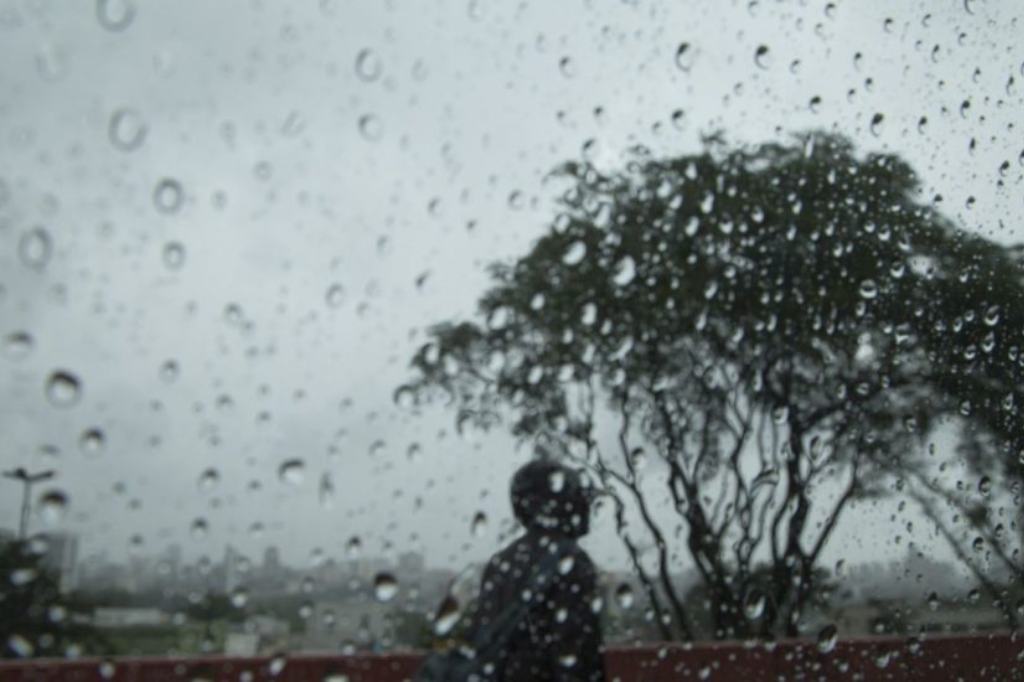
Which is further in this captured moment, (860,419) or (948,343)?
(948,343)

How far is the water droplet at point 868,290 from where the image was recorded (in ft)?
9.48

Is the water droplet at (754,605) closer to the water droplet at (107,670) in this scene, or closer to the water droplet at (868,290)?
the water droplet at (868,290)

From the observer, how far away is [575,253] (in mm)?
2025

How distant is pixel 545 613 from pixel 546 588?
37 mm

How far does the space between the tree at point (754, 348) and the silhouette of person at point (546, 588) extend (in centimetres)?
13

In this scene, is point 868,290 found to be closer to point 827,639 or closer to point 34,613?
point 827,639

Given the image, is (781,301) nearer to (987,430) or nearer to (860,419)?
(860,419)

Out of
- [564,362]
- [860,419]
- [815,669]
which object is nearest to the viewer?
[564,362]

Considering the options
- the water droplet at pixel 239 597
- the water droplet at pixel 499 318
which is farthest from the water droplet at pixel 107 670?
the water droplet at pixel 499 318

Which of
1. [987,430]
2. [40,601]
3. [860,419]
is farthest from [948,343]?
[40,601]

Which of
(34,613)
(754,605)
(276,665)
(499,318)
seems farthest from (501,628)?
(754,605)

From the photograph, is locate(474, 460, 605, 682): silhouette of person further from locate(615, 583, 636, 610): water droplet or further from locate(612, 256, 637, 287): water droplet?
locate(612, 256, 637, 287): water droplet

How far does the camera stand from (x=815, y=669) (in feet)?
7.84

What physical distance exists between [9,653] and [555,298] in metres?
1.16
